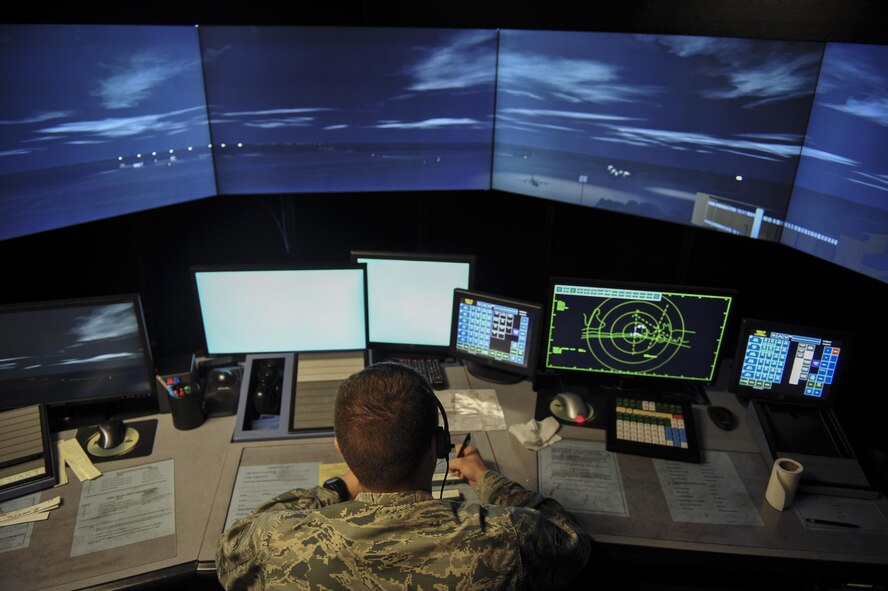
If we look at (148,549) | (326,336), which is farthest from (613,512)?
(148,549)

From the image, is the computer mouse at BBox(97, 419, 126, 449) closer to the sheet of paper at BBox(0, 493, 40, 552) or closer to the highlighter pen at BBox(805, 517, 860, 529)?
the sheet of paper at BBox(0, 493, 40, 552)

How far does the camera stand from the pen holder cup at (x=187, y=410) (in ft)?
6.48

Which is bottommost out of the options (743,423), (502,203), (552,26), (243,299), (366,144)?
(743,423)

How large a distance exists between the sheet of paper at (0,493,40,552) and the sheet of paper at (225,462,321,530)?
0.51 metres

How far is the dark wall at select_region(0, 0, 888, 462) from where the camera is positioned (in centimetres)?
250

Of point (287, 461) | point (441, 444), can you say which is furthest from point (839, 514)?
point (287, 461)

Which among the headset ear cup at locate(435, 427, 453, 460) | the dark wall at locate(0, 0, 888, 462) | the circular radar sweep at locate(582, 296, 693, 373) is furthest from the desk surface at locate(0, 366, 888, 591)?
the dark wall at locate(0, 0, 888, 462)

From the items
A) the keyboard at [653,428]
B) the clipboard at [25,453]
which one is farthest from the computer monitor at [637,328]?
the clipboard at [25,453]

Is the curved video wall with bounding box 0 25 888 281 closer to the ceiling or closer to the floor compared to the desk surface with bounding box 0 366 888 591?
closer to the ceiling

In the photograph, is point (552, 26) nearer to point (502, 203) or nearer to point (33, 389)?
point (502, 203)

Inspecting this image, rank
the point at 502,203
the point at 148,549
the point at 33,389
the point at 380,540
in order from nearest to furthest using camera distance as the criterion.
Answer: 1. the point at 380,540
2. the point at 148,549
3. the point at 33,389
4. the point at 502,203

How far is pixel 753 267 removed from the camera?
291cm

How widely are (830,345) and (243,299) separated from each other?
1934mm

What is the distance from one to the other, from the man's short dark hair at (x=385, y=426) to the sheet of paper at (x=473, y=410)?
0.85m
